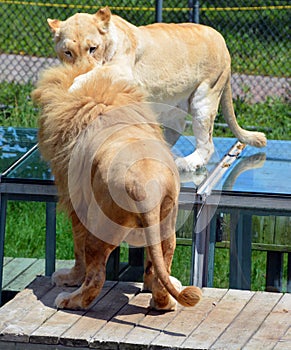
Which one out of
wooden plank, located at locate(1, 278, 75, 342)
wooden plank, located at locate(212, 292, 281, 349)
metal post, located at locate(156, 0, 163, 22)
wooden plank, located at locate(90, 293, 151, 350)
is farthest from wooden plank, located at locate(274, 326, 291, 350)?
metal post, located at locate(156, 0, 163, 22)

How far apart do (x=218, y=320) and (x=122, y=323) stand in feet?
1.35

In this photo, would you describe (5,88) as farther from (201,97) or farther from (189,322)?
(189,322)

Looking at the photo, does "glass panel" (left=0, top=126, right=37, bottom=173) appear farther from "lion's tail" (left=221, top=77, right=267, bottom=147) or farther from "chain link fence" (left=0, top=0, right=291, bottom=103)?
"chain link fence" (left=0, top=0, right=291, bottom=103)

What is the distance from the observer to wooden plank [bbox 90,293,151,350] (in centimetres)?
370

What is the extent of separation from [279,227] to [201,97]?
34.9 inches

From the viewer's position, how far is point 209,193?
4.71 meters

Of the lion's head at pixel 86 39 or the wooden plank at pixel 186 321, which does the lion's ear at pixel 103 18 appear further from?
the wooden plank at pixel 186 321

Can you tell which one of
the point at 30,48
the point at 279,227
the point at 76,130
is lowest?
the point at 30,48

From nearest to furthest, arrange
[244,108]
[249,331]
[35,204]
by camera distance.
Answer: [249,331], [35,204], [244,108]

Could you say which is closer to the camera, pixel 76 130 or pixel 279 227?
pixel 76 130

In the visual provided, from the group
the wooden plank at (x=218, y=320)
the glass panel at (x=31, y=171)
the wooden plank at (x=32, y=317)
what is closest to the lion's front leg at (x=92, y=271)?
the wooden plank at (x=32, y=317)

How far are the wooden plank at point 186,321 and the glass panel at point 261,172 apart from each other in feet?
2.40

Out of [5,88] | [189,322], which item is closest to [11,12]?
[5,88]

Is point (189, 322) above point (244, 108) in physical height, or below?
above
